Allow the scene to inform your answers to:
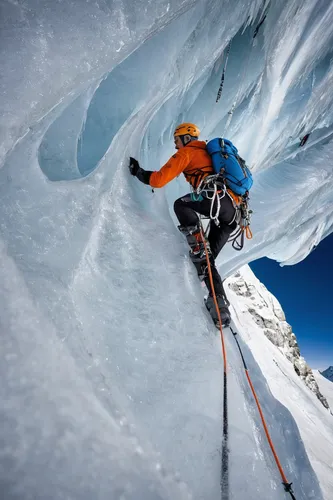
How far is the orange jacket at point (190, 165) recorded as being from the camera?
2791 millimetres

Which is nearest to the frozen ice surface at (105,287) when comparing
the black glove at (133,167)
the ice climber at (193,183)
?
the black glove at (133,167)

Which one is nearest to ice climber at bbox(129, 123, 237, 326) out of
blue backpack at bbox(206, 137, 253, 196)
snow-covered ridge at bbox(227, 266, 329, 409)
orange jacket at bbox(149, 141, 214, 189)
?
orange jacket at bbox(149, 141, 214, 189)

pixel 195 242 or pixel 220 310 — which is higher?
pixel 195 242

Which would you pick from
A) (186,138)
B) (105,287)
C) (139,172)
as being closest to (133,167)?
(139,172)

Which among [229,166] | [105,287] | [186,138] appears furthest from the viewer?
[186,138]

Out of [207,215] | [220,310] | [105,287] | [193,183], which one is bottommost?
[220,310]

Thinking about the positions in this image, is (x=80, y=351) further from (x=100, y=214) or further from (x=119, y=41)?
(x=119, y=41)

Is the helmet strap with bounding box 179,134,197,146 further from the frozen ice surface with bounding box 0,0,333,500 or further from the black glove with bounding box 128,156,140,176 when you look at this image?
the black glove with bounding box 128,156,140,176

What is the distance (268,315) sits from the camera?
2573cm

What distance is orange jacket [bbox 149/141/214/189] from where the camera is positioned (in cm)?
279

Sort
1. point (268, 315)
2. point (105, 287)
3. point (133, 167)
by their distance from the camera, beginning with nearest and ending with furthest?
point (105, 287) < point (133, 167) < point (268, 315)

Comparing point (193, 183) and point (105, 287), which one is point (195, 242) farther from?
point (105, 287)

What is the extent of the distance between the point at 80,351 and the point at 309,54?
599 cm

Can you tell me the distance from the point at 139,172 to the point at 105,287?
54.2 inches
